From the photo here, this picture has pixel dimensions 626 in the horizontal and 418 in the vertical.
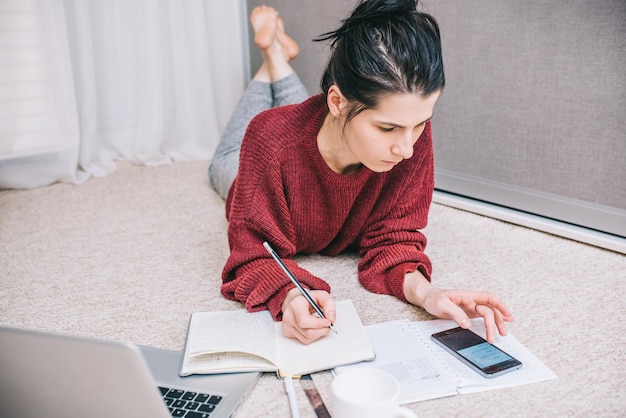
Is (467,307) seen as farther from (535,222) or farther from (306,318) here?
(535,222)

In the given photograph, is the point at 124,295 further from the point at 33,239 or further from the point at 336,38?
the point at 336,38

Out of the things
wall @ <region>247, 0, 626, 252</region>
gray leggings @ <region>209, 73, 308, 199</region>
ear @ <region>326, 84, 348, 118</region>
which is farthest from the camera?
gray leggings @ <region>209, 73, 308, 199</region>

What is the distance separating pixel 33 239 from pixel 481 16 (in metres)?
1.23

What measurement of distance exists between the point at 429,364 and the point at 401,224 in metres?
0.38

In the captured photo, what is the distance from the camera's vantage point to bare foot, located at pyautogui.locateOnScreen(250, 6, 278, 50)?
5.75ft

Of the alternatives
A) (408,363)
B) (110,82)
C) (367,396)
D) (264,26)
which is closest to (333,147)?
(408,363)

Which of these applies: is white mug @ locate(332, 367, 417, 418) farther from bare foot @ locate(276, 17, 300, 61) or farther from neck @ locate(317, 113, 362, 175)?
bare foot @ locate(276, 17, 300, 61)

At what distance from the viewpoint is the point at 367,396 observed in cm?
62

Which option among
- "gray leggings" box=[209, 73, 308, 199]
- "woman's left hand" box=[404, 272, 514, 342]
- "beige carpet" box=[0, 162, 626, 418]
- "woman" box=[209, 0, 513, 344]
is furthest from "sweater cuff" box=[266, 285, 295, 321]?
"gray leggings" box=[209, 73, 308, 199]

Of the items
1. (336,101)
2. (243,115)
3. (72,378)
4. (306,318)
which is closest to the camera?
(72,378)

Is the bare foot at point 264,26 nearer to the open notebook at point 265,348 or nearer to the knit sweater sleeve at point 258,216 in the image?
the knit sweater sleeve at point 258,216

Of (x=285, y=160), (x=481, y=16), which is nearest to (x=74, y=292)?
(x=285, y=160)

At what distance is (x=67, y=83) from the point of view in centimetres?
184

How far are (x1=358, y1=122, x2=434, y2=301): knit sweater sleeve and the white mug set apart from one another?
50 centimetres
